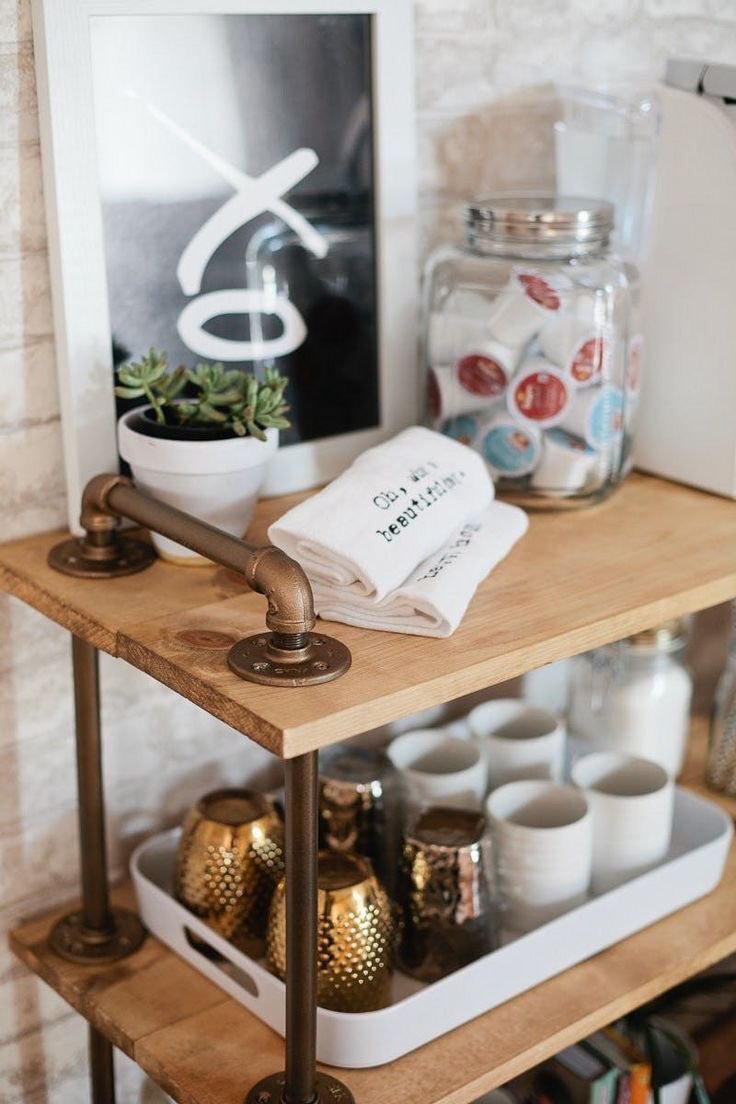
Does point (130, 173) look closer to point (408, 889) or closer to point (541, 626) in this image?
point (541, 626)

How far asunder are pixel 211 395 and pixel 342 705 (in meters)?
0.32

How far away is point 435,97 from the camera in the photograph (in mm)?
1189

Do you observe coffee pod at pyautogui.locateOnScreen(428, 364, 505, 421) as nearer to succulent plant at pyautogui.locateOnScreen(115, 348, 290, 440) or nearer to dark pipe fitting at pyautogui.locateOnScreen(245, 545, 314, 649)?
succulent plant at pyautogui.locateOnScreen(115, 348, 290, 440)

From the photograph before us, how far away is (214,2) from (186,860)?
2.19 feet

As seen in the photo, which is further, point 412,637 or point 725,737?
point 725,737

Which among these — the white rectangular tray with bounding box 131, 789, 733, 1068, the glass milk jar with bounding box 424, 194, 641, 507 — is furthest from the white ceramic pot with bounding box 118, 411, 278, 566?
the white rectangular tray with bounding box 131, 789, 733, 1068

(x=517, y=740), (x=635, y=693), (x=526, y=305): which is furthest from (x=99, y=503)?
(x=635, y=693)

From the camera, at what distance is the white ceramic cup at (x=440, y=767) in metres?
1.14

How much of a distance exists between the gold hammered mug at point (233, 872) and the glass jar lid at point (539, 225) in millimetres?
509

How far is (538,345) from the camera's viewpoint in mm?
1082

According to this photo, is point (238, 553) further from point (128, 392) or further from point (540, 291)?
point (540, 291)

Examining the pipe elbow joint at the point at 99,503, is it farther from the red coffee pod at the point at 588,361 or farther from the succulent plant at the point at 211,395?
the red coffee pod at the point at 588,361

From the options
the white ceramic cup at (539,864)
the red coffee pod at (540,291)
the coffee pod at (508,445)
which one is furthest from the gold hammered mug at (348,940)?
the red coffee pod at (540,291)

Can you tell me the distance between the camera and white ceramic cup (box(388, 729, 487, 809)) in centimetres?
114
